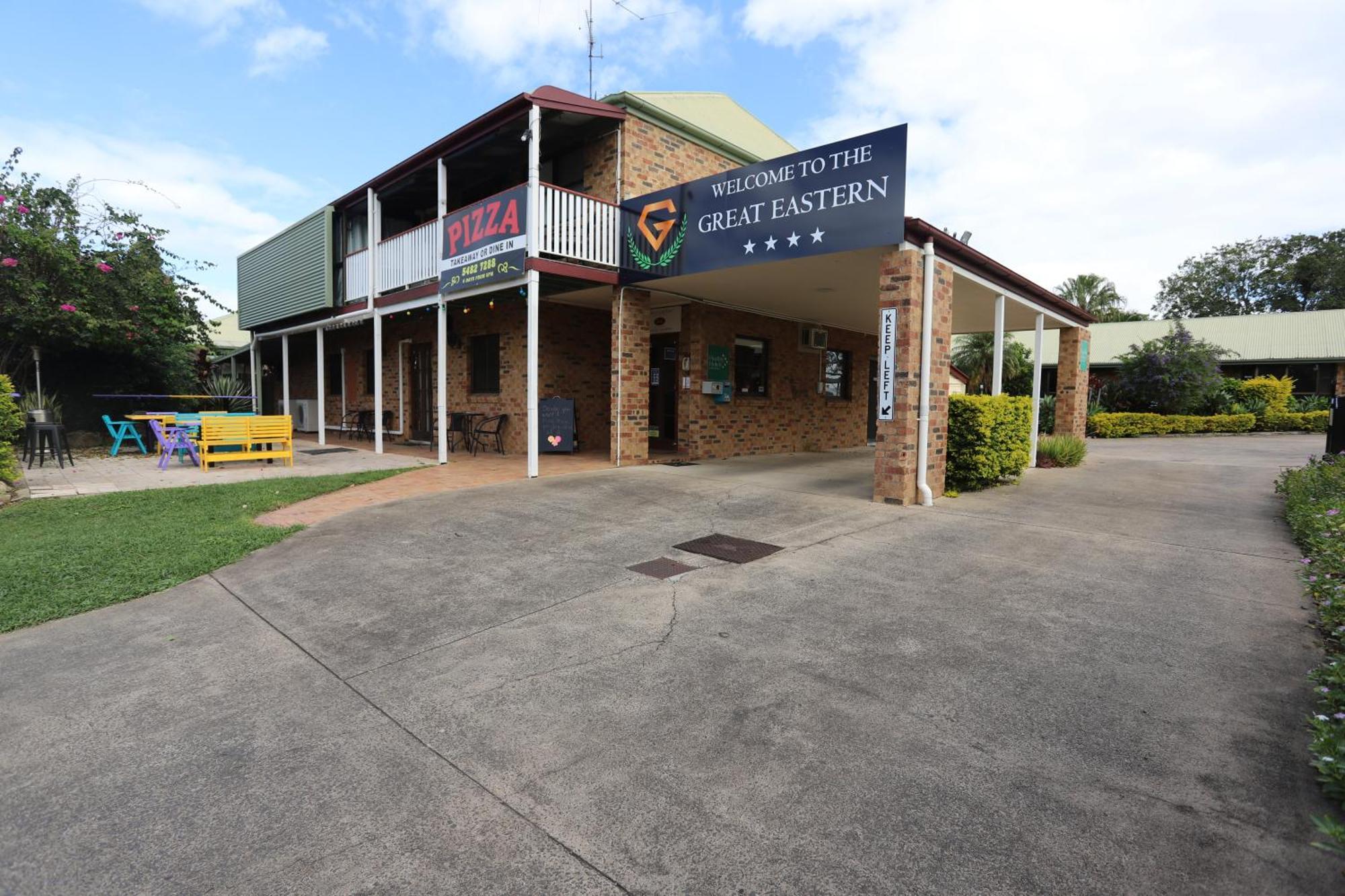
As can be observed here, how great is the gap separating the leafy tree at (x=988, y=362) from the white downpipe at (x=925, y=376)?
68.2ft

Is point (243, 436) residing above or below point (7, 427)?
below

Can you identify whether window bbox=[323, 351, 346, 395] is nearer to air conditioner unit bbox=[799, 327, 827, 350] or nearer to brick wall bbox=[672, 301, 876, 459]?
brick wall bbox=[672, 301, 876, 459]

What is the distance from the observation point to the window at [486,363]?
13.5m

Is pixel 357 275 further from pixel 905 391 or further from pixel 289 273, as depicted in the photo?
pixel 905 391

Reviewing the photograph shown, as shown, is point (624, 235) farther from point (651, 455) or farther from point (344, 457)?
point (344, 457)

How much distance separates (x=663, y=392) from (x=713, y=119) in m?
5.52

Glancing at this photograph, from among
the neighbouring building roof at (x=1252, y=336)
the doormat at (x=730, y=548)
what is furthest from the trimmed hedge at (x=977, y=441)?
the neighbouring building roof at (x=1252, y=336)

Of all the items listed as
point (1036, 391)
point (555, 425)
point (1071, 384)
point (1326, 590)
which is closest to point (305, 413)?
point (555, 425)

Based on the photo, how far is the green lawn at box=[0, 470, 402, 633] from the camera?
453 cm

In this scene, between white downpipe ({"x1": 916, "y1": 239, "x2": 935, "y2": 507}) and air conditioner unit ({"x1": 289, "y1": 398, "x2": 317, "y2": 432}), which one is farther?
air conditioner unit ({"x1": 289, "y1": 398, "x2": 317, "y2": 432})

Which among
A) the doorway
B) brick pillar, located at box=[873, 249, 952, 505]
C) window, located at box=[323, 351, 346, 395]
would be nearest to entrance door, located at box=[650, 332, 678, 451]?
brick pillar, located at box=[873, 249, 952, 505]

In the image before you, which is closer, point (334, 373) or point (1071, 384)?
point (1071, 384)

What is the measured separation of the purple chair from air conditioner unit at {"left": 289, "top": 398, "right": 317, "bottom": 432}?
8502mm

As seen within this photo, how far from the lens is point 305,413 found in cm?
1988
